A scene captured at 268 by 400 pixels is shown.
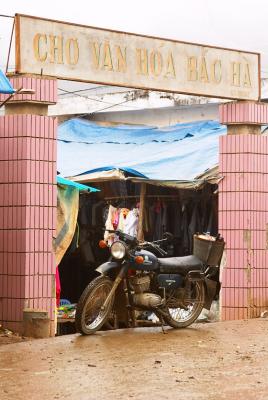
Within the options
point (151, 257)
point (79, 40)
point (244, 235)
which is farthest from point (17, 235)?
point (244, 235)

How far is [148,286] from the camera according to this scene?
36.7ft

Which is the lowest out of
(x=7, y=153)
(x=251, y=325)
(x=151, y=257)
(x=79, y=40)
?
(x=251, y=325)

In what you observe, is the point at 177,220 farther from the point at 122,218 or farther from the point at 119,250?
the point at 119,250

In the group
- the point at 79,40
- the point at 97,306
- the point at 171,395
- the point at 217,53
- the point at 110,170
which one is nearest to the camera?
the point at 171,395

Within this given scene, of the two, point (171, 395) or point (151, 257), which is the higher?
point (151, 257)

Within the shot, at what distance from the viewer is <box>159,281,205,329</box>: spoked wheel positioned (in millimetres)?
11359

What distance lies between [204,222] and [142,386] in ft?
27.1

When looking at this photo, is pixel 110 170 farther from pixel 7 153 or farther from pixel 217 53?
pixel 7 153

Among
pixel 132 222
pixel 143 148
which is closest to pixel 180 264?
pixel 132 222

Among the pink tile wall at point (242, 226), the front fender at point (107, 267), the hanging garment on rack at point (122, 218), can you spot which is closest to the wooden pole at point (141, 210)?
the hanging garment on rack at point (122, 218)

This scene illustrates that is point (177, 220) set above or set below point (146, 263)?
above

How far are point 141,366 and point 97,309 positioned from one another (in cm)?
244

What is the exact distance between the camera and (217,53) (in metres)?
12.9

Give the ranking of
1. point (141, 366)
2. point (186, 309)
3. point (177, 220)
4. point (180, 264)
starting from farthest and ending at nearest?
1. point (177, 220)
2. point (186, 309)
3. point (180, 264)
4. point (141, 366)
